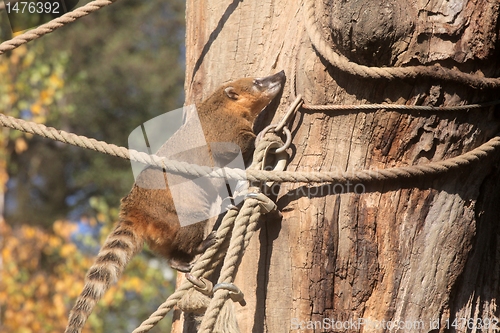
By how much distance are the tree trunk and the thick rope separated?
61 mm

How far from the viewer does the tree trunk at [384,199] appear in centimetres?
221

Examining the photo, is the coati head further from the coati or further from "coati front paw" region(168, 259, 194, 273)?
"coati front paw" region(168, 259, 194, 273)

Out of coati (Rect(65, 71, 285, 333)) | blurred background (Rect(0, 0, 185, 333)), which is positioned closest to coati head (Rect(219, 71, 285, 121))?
coati (Rect(65, 71, 285, 333))

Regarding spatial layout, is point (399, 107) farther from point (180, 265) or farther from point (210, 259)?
→ point (180, 265)

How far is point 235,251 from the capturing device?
2279 millimetres

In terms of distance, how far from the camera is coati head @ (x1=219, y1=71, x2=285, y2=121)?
260cm

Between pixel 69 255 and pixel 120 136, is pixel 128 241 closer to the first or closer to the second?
pixel 69 255

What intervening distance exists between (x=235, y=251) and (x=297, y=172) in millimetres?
411

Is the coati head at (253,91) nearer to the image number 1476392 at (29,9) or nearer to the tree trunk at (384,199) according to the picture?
the tree trunk at (384,199)

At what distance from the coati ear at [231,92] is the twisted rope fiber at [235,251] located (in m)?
1.07

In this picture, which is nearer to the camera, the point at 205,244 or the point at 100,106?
the point at 205,244

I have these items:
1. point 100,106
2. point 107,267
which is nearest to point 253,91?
point 107,267

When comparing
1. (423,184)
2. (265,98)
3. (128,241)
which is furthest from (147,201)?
(423,184)

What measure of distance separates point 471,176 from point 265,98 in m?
1.03
